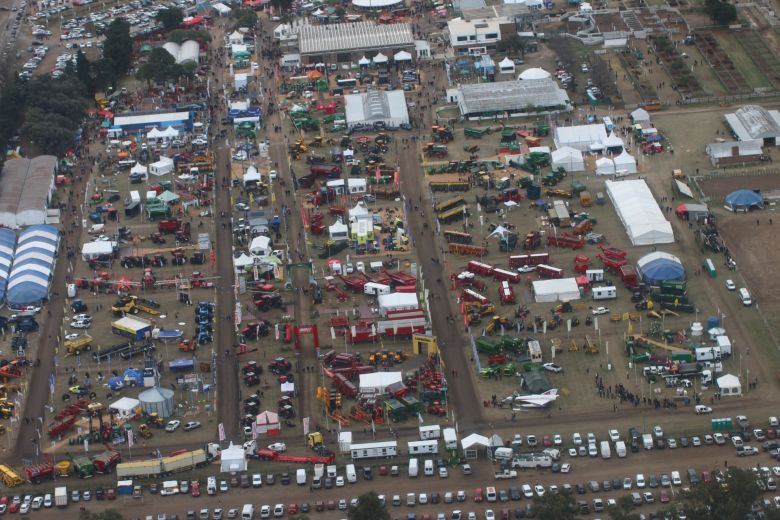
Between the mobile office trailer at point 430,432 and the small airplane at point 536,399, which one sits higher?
the small airplane at point 536,399

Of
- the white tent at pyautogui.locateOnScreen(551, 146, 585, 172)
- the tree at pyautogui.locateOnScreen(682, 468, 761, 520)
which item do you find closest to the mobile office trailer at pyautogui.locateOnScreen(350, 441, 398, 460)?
the tree at pyautogui.locateOnScreen(682, 468, 761, 520)

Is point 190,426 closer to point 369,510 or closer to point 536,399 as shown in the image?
point 369,510

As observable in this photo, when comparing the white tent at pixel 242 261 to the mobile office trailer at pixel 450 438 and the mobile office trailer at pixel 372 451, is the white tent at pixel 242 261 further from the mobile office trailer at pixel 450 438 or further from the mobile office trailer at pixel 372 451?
the mobile office trailer at pixel 450 438

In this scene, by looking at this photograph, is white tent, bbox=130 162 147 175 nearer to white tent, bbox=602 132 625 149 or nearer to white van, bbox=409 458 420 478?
white tent, bbox=602 132 625 149

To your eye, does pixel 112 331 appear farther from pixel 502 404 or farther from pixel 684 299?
pixel 684 299

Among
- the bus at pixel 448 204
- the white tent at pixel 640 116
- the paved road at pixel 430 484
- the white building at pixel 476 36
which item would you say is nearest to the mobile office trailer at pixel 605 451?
the paved road at pixel 430 484

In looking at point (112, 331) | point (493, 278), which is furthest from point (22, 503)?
point (493, 278)
